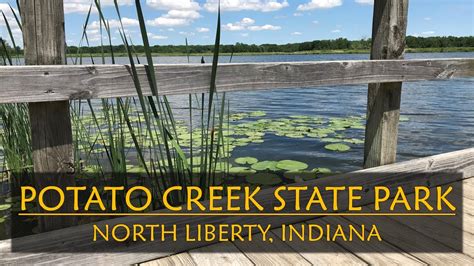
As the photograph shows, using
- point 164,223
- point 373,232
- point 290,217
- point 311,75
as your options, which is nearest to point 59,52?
point 164,223

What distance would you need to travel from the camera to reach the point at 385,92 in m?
1.75

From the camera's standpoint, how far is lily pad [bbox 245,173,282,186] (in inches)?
105

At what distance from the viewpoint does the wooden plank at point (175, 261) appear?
4.31ft

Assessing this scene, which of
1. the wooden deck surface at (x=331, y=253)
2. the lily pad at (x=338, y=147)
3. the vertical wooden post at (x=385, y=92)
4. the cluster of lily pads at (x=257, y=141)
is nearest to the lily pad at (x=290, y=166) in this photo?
the cluster of lily pads at (x=257, y=141)

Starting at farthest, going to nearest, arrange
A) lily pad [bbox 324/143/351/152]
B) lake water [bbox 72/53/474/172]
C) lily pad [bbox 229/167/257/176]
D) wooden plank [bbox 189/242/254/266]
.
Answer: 1. lily pad [bbox 324/143/351/152]
2. lake water [bbox 72/53/474/172]
3. lily pad [bbox 229/167/257/176]
4. wooden plank [bbox 189/242/254/266]

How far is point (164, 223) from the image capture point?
4.47 feet

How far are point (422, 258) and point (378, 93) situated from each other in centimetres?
75

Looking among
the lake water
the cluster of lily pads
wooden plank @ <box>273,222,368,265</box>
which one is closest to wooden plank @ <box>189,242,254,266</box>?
wooden plank @ <box>273,222,368,265</box>

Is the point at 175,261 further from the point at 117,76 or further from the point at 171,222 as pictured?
the point at 117,76

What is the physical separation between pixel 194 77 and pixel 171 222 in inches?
20.2

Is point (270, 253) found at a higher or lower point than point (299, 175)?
higher

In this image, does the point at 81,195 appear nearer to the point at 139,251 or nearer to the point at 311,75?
the point at 139,251

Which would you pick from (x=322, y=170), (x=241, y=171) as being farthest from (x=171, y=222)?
(x=322, y=170)

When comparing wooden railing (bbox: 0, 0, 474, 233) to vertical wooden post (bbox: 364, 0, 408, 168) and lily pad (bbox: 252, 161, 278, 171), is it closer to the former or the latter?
vertical wooden post (bbox: 364, 0, 408, 168)
